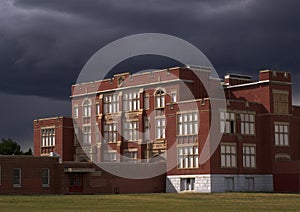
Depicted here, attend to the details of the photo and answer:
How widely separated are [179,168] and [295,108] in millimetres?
17366

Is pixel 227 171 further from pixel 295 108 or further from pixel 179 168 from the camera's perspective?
pixel 295 108

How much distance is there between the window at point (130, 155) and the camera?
89.4 m

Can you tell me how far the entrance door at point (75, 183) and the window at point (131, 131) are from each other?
50.8ft

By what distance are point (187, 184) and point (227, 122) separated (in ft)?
28.5

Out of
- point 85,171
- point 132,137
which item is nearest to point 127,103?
point 132,137

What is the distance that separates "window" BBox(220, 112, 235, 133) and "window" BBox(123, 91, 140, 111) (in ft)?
55.2

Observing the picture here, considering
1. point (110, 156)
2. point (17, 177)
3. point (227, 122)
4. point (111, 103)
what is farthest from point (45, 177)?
point (111, 103)

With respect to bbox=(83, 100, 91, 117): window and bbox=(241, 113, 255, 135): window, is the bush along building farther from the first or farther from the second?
bbox=(83, 100, 91, 117): window

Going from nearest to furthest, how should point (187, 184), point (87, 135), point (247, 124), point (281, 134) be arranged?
1. point (187, 184)
2. point (247, 124)
3. point (281, 134)
4. point (87, 135)

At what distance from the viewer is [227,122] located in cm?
7700

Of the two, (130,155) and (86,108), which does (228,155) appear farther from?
(86,108)

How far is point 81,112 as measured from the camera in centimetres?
9981

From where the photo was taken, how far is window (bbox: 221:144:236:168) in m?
76.7

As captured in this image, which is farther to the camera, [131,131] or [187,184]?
[131,131]
